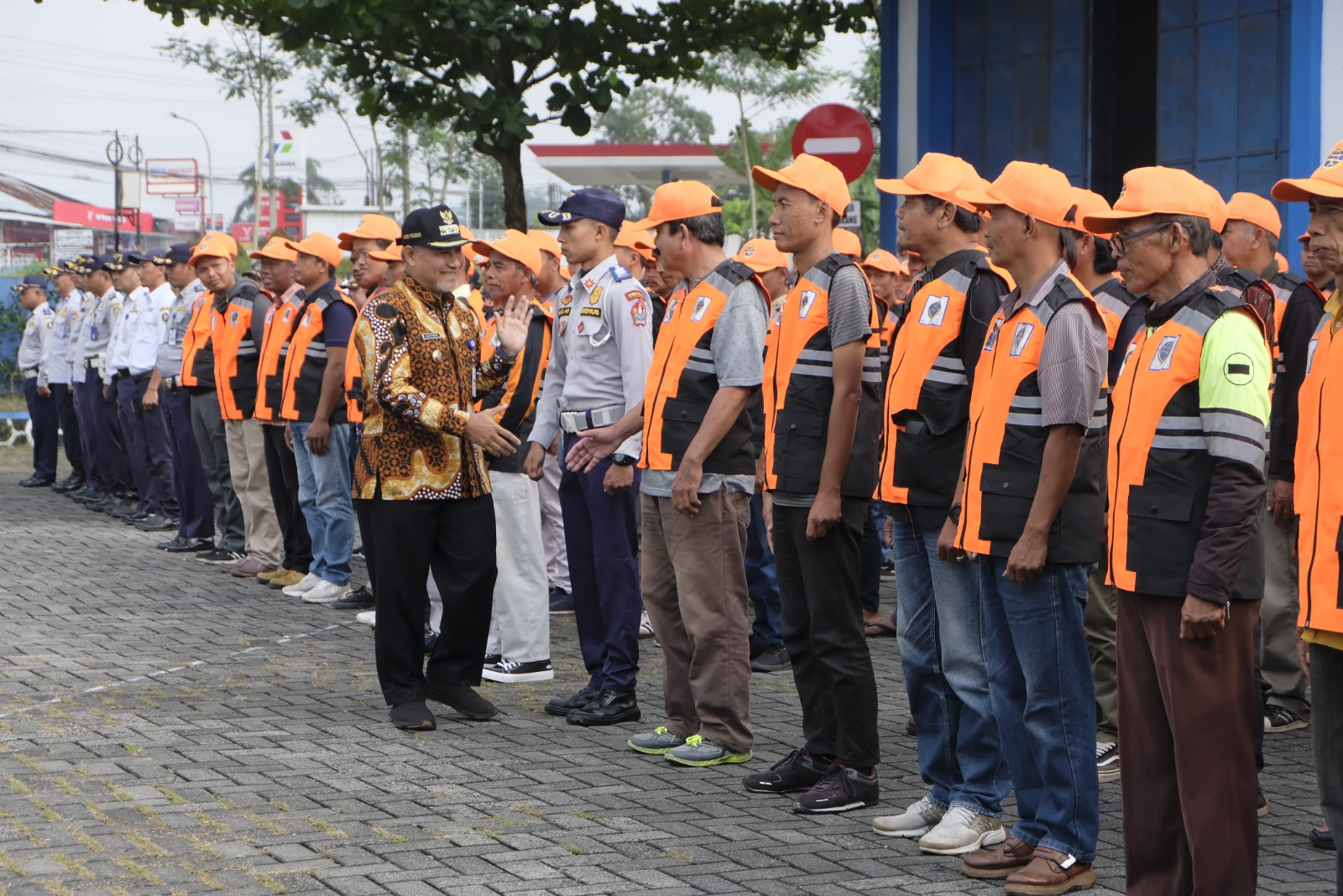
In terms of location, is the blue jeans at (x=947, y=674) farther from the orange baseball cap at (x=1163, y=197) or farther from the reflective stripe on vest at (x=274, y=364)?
the reflective stripe on vest at (x=274, y=364)

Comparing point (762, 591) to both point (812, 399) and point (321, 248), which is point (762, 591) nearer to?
point (812, 399)

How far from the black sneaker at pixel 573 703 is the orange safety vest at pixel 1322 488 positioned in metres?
4.01

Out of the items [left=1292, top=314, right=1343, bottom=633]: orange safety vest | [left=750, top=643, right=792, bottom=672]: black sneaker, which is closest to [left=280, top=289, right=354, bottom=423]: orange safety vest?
[left=750, top=643, right=792, bottom=672]: black sneaker

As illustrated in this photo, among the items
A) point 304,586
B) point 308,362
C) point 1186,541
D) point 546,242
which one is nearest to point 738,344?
point 1186,541

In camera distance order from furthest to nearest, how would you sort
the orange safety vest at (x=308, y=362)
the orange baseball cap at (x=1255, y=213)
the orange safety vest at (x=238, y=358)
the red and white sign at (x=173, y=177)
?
the red and white sign at (x=173, y=177) < the orange safety vest at (x=238, y=358) < the orange safety vest at (x=308, y=362) < the orange baseball cap at (x=1255, y=213)

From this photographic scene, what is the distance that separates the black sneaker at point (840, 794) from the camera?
239 inches

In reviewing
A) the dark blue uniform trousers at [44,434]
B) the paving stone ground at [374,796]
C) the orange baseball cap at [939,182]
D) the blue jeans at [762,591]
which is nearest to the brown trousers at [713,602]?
the paving stone ground at [374,796]

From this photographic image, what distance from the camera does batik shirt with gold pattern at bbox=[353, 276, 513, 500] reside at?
725cm

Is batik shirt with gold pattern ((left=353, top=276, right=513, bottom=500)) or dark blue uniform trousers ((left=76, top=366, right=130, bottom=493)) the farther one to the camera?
dark blue uniform trousers ((left=76, top=366, right=130, bottom=493))

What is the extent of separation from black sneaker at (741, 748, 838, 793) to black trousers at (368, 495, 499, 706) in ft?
6.06

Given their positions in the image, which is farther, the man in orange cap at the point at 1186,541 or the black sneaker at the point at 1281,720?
the black sneaker at the point at 1281,720

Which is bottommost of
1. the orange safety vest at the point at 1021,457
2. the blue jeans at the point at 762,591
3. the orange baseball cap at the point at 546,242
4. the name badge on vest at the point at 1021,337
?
the blue jeans at the point at 762,591

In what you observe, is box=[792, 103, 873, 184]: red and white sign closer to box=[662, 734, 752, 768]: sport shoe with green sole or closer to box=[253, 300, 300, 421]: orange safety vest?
box=[253, 300, 300, 421]: orange safety vest

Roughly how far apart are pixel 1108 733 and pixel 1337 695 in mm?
2840
